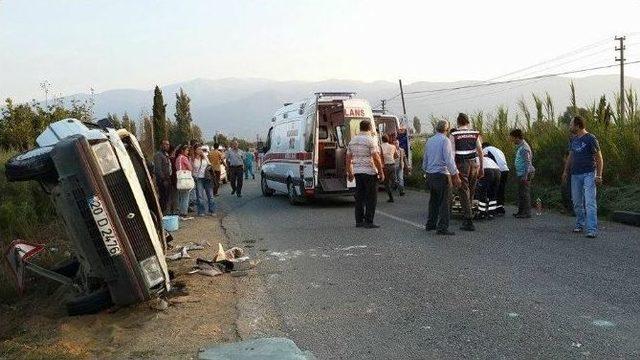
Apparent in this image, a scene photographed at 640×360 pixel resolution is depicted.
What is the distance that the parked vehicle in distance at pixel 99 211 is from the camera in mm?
5492

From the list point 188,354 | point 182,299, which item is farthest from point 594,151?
point 188,354

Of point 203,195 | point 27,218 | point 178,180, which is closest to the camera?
point 27,218

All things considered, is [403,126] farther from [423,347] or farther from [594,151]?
[423,347]

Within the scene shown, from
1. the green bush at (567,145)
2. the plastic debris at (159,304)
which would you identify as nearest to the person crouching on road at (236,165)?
the green bush at (567,145)

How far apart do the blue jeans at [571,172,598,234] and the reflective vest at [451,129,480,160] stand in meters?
1.76

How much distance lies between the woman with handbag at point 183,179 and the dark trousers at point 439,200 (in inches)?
213

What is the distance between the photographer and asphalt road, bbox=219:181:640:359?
4.83 m

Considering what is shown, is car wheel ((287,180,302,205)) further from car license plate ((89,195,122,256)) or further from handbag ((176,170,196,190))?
car license plate ((89,195,122,256))

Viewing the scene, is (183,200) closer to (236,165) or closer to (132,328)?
(236,165)

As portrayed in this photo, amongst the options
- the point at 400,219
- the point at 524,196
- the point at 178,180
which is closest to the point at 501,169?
the point at 524,196

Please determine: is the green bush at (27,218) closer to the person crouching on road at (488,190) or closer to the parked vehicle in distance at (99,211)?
the parked vehicle in distance at (99,211)

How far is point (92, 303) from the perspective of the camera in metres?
5.89

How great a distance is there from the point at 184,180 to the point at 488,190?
628cm

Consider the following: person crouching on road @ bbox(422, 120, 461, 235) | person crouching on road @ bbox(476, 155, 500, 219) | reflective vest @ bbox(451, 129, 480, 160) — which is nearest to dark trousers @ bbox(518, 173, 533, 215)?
person crouching on road @ bbox(476, 155, 500, 219)
